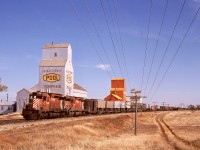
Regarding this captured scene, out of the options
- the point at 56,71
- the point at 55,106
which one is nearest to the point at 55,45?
the point at 56,71

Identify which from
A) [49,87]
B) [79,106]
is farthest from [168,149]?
[49,87]

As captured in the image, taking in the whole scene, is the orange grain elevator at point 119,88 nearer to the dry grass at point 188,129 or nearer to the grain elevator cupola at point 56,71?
the grain elevator cupola at point 56,71

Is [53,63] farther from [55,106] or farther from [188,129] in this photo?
[188,129]

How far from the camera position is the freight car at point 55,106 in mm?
38281

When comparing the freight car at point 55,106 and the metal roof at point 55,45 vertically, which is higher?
the metal roof at point 55,45

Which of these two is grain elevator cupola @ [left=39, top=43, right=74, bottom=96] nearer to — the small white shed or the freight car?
the freight car

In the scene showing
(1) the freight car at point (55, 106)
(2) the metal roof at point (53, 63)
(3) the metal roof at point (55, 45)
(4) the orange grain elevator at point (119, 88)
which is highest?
(3) the metal roof at point (55, 45)

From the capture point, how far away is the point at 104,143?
976 inches

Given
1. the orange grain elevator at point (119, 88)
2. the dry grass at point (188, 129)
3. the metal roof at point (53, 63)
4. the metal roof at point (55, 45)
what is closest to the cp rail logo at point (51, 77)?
the metal roof at point (53, 63)

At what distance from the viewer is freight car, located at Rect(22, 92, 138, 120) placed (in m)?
38.3

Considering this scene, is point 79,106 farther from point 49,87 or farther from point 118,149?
point 118,149

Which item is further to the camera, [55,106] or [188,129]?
[188,129]

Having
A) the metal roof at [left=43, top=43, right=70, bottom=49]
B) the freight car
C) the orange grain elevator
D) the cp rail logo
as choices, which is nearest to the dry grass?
the freight car

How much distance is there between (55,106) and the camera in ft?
143
